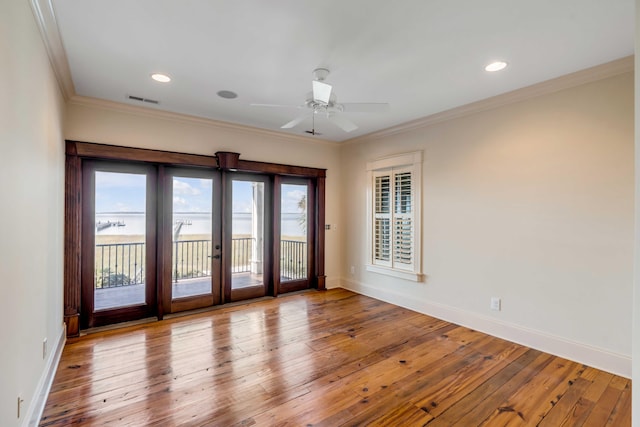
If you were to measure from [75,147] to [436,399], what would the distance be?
456 centimetres

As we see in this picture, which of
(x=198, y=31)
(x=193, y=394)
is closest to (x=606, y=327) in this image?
(x=193, y=394)

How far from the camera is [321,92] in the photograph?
2537mm

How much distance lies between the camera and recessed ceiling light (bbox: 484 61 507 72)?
2.77 metres

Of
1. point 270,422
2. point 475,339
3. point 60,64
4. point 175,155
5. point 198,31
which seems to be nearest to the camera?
point 270,422

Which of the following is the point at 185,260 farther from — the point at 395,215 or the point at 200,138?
the point at 395,215

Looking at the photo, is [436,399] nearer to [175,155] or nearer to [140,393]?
[140,393]

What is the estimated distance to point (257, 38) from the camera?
2.39 metres

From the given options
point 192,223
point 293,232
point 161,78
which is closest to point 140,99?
point 161,78

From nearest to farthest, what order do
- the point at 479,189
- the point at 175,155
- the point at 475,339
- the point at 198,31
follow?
the point at 198,31
the point at 475,339
the point at 479,189
the point at 175,155

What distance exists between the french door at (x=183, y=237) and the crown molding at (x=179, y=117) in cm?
67

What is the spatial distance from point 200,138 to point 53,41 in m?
2.14

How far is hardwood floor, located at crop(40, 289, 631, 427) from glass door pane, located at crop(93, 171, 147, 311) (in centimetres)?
52

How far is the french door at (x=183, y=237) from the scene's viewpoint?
3850 mm

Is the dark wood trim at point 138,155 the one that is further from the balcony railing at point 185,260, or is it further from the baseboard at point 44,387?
the baseboard at point 44,387
